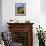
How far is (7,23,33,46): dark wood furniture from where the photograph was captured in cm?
610

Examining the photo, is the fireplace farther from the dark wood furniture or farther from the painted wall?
the painted wall

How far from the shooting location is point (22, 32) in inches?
243

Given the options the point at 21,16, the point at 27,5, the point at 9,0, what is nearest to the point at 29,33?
the point at 21,16

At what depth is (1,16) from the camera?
6.34 metres

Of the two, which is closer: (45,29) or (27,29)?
(27,29)

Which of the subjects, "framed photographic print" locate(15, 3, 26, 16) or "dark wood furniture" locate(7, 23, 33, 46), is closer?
"dark wood furniture" locate(7, 23, 33, 46)

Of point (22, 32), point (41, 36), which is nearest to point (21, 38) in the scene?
point (22, 32)

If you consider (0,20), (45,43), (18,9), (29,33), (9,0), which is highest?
(9,0)

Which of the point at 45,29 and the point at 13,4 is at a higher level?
the point at 13,4

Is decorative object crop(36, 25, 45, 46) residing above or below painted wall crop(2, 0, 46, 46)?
below

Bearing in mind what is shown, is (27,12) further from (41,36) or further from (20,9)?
(41,36)

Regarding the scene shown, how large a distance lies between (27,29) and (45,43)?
107 centimetres

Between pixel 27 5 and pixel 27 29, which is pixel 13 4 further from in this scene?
pixel 27 29

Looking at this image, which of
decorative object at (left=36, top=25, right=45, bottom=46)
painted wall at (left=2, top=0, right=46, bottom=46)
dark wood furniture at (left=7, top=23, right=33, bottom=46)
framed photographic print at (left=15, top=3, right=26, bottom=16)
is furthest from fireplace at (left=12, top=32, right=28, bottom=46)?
framed photographic print at (left=15, top=3, right=26, bottom=16)
